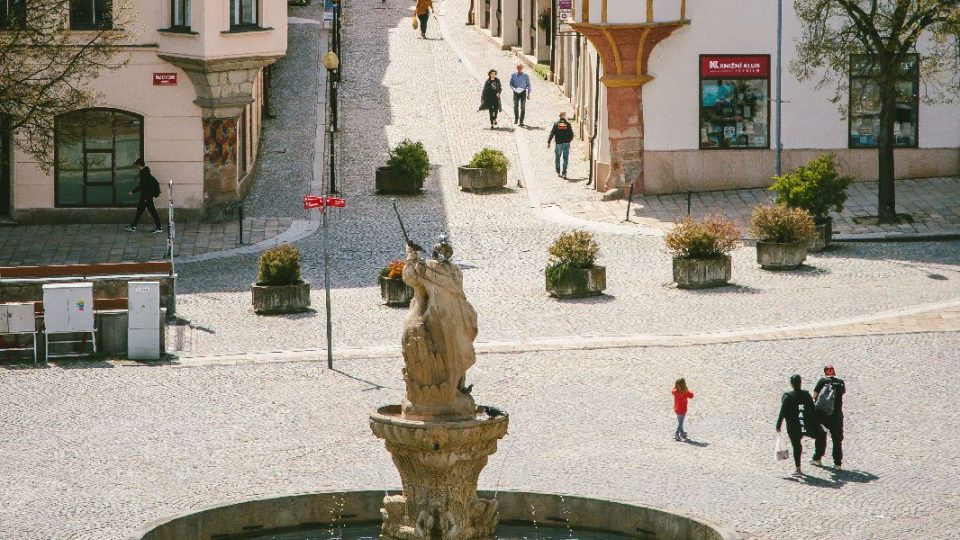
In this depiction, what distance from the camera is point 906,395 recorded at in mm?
28172

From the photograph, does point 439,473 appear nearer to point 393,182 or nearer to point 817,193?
point 817,193

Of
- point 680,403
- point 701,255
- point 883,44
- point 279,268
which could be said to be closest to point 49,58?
point 279,268

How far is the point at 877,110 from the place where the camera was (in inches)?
1813

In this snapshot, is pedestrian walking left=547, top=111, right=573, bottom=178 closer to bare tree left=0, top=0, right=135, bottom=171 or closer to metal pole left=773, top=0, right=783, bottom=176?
metal pole left=773, top=0, right=783, bottom=176

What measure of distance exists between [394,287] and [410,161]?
11.5 m

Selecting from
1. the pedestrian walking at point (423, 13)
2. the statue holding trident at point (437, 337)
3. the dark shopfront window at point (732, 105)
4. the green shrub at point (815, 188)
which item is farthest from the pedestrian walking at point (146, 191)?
the pedestrian walking at point (423, 13)

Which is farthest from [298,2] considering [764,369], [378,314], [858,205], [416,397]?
[416,397]

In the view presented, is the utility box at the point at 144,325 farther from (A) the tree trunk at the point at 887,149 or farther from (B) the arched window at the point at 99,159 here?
(A) the tree trunk at the point at 887,149

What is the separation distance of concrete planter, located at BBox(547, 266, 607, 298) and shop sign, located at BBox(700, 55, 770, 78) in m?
11.6

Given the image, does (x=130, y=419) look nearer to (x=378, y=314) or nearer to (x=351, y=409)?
(x=351, y=409)

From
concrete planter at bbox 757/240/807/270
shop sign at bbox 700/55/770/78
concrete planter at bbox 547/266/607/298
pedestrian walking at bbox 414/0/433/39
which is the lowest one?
concrete planter at bbox 547/266/607/298

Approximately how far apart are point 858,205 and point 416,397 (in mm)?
25430

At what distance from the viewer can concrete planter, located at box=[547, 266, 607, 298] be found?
116ft

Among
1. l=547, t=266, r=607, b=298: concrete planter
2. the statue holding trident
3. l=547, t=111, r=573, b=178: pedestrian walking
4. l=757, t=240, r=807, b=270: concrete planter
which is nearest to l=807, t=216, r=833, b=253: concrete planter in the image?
l=757, t=240, r=807, b=270: concrete planter
